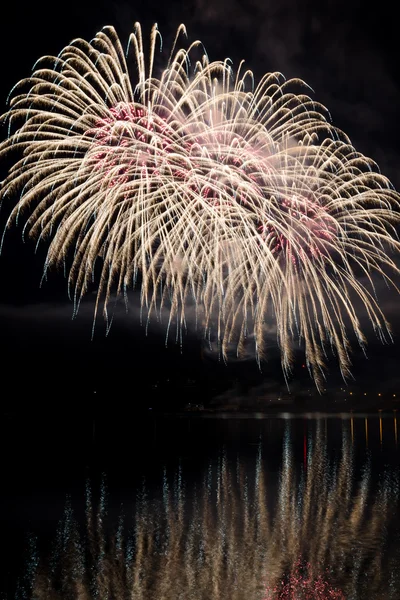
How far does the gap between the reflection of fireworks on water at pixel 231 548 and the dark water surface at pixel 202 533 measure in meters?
0.02

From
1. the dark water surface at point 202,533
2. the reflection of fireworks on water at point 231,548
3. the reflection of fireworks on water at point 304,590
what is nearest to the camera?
the reflection of fireworks on water at point 304,590

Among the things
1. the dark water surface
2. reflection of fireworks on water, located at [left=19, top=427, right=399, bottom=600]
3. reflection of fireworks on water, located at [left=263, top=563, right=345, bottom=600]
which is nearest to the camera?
reflection of fireworks on water, located at [left=263, top=563, right=345, bottom=600]

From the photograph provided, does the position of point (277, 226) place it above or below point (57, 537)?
above

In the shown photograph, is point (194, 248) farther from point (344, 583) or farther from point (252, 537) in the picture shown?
point (344, 583)

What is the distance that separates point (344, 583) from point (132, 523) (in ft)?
21.6

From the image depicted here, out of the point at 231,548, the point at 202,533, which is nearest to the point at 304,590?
the point at 231,548

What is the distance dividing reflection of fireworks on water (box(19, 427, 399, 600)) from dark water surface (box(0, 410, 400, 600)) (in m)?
0.02

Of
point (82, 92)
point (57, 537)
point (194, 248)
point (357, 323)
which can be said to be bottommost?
point (57, 537)

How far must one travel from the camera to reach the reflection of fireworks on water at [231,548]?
31.1ft

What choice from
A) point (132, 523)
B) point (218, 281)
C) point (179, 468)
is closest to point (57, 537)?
point (132, 523)

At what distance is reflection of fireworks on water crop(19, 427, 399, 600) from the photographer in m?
9.48

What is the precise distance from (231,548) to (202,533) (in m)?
1.62

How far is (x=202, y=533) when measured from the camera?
44.8 ft

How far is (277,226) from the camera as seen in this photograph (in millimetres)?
18906
